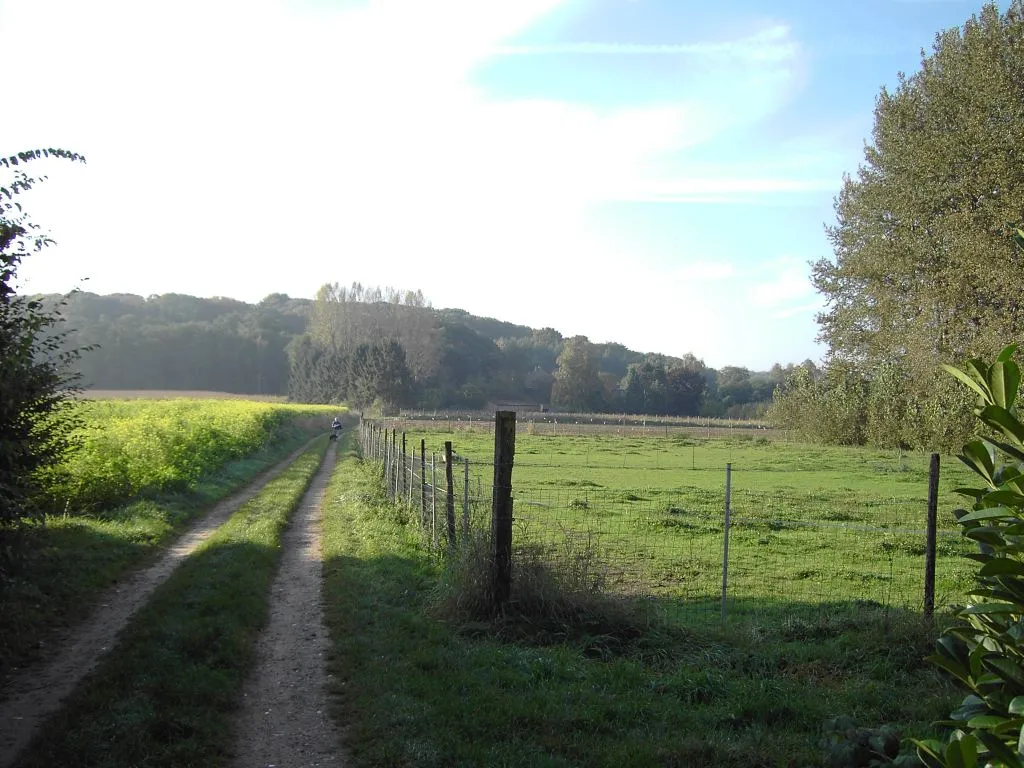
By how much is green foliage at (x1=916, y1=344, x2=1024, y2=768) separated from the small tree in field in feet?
23.3

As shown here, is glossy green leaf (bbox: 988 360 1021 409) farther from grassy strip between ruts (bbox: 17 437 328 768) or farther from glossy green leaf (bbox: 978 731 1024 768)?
grassy strip between ruts (bbox: 17 437 328 768)

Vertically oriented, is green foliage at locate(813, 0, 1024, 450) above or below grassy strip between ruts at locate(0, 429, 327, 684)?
above

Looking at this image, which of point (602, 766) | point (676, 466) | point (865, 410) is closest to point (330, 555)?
point (602, 766)

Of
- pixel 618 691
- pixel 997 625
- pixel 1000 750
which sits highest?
pixel 997 625

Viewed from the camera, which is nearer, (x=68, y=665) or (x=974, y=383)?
(x=974, y=383)

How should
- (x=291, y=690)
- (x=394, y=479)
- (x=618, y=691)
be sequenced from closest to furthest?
(x=618, y=691), (x=291, y=690), (x=394, y=479)

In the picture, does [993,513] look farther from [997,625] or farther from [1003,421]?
[997,625]

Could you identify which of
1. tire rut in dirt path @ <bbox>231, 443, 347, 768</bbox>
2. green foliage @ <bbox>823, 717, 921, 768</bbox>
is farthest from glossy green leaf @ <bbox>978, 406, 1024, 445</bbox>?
tire rut in dirt path @ <bbox>231, 443, 347, 768</bbox>

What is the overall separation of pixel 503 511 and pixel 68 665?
15.1 ft

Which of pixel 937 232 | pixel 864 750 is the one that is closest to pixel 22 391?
pixel 864 750

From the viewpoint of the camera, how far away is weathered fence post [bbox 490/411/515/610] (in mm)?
8234

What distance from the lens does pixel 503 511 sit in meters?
8.37

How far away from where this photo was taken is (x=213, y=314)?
119 meters

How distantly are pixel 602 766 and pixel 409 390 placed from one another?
265ft
